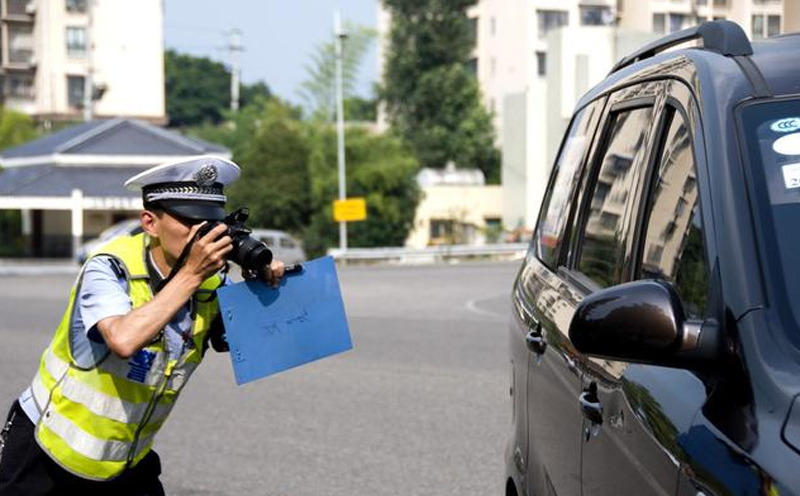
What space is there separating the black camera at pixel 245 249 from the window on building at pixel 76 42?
80.8 m

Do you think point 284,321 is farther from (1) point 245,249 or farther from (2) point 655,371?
(2) point 655,371

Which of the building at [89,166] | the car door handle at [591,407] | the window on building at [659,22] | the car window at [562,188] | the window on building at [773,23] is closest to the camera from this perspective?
the car door handle at [591,407]

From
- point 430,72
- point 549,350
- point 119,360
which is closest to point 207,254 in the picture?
point 119,360

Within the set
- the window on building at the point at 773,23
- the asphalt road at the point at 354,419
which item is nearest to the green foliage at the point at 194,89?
the asphalt road at the point at 354,419

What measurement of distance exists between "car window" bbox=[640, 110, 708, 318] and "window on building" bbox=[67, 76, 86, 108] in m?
83.3

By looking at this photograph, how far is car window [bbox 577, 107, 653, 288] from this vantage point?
3.73 m

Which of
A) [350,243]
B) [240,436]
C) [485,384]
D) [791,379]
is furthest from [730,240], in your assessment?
[350,243]

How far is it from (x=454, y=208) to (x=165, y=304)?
66.5 metres

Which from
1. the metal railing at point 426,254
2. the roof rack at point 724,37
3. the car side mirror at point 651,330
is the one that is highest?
the roof rack at point 724,37

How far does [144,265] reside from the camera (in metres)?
4.23

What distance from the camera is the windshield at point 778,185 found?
275cm

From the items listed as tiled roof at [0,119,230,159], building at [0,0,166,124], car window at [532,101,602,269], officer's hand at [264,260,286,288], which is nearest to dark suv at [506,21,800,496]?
car window at [532,101,602,269]

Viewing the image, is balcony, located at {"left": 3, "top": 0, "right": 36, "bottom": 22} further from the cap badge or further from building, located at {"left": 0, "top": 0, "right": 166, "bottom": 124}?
the cap badge

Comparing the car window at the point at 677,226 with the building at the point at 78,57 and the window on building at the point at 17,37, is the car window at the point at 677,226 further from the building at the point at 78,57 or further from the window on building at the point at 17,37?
the window on building at the point at 17,37
